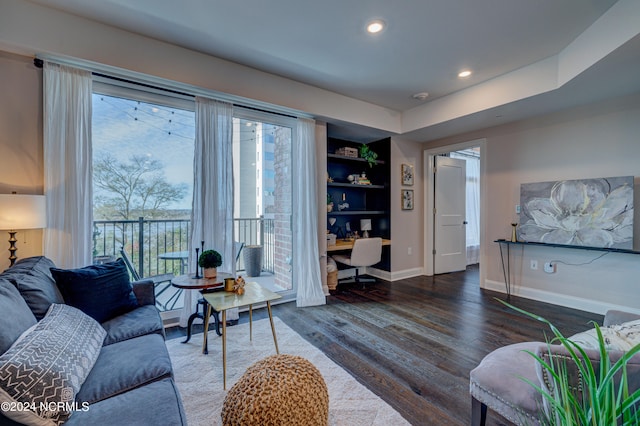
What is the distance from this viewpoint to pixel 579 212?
322cm

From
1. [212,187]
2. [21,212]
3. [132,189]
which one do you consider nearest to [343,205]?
[212,187]

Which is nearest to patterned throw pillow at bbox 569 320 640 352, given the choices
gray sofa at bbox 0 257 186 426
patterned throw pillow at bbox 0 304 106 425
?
gray sofa at bbox 0 257 186 426

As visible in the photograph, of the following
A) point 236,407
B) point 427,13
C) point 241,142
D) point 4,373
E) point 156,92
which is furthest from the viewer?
point 241,142

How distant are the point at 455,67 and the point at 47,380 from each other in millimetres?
4015

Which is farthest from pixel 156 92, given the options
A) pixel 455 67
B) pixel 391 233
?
pixel 391 233

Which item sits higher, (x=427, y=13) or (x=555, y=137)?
(x=427, y=13)

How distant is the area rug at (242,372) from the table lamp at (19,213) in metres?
1.42

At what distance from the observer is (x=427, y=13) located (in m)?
2.24

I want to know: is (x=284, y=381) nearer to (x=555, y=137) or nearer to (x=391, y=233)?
(x=391, y=233)

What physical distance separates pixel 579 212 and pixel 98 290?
4.84 m

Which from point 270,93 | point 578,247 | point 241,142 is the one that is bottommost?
point 578,247

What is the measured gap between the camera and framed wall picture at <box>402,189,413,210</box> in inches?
190

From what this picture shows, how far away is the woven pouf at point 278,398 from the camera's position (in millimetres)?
1233

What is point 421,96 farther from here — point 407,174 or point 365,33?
point 365,33
